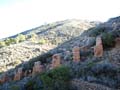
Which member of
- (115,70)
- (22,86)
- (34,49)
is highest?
(115,70)

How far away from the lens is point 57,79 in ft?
53.5

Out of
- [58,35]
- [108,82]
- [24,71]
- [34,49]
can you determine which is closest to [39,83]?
[108,82]

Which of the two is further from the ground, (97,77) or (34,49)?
(97,77)

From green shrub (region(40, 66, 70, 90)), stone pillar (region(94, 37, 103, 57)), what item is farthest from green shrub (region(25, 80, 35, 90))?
stone pillar (region(94, 37, 103, 57))

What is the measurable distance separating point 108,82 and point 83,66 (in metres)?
2.84

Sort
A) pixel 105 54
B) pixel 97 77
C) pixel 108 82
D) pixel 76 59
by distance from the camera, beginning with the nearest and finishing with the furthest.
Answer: pixel 108 82, pixel 97 77, pixel 105 54, pixel 76 59

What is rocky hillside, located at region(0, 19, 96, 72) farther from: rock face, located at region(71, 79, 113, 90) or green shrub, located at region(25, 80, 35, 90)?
rock face, located at region(71, 79, 113, 90)

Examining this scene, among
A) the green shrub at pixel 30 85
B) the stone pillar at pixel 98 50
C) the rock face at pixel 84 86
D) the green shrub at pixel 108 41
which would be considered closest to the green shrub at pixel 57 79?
the rock face at pixel 84 86

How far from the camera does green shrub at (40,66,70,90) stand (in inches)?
624

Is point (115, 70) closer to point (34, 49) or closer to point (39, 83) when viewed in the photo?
point (39, 83)

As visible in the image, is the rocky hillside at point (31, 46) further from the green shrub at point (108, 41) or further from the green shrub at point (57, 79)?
the green shrub at point (57, 79)

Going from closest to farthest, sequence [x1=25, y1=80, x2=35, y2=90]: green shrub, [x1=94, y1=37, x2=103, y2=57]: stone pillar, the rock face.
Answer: the rock face, [x1=25, y1=80, x2=35, y2=90]: green shrub, [x1=94, y1=37, x2=103, y2=57]: stone pillar

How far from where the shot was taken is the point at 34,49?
54.1m

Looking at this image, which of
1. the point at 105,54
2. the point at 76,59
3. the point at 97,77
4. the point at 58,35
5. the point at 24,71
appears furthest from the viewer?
the point at 58,35
